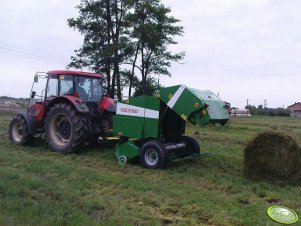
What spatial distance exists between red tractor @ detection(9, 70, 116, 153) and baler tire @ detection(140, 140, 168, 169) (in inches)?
86.8

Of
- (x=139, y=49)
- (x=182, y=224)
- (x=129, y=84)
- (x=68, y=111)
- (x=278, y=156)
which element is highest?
(x=139, y=49)

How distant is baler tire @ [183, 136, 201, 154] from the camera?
1026 cm

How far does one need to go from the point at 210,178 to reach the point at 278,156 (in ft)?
4.38

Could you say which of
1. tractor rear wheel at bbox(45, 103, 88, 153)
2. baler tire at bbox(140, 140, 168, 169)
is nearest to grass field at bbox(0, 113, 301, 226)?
baler tire at bbox(140, 140, 168, 169)

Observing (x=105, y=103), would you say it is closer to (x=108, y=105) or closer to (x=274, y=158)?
(x=108, y=105)

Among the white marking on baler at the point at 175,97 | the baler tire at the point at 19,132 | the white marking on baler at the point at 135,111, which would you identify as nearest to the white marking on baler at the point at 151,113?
the white marking on baler at the point at 135,111

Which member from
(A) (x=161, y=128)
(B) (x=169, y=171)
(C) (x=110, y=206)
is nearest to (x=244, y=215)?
(C) (x=110, y=206)

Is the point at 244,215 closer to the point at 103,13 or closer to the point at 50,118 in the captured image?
the point at 50,118

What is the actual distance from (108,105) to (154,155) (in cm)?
276

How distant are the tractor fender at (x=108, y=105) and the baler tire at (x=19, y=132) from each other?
243 cm

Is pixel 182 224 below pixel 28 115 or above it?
below

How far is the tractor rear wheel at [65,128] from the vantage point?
10.6 m

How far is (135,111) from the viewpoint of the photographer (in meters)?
9.50

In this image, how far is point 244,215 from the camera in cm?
564
